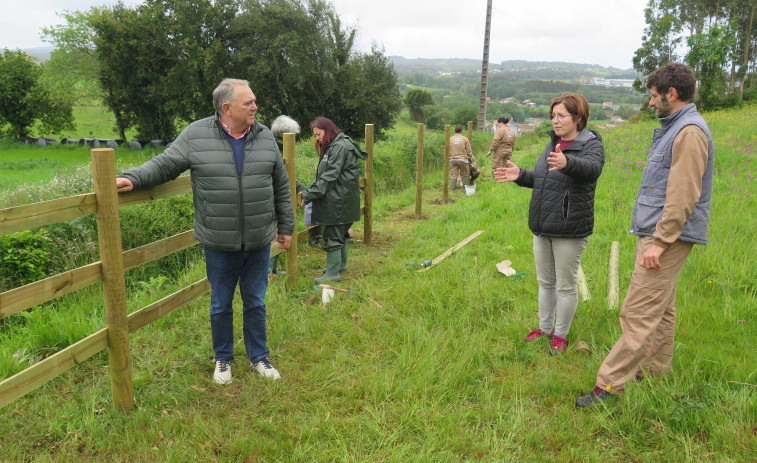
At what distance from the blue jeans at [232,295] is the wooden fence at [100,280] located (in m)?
0.35

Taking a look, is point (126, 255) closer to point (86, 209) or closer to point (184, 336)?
point (86, 209)

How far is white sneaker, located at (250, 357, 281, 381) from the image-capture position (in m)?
3.30

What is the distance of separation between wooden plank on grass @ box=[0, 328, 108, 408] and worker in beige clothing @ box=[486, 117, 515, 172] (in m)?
9.32

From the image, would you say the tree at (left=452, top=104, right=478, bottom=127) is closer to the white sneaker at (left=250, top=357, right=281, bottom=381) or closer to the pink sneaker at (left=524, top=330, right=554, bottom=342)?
the pink sneaker at (left=524, top=330, right=554, bottom=342)

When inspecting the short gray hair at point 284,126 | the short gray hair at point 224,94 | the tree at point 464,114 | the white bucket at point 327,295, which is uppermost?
the tree at point 464,114

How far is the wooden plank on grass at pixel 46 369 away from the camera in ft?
7.24

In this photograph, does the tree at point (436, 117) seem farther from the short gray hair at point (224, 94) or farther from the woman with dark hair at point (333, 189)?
the short gray hair at point (224, 94)

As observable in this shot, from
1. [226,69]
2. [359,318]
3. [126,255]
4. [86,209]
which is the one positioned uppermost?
[226,69]

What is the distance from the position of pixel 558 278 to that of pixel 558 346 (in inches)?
21.5

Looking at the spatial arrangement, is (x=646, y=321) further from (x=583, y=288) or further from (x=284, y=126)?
(x=284, y=126)

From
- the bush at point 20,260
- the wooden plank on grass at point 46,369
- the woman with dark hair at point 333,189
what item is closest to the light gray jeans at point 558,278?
the woman with dark hair at point 333,189

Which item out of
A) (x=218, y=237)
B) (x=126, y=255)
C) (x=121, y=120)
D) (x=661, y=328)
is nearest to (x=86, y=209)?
(x=126, y=255)

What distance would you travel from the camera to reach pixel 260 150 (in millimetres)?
3002

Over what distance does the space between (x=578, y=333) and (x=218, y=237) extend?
2.86m
